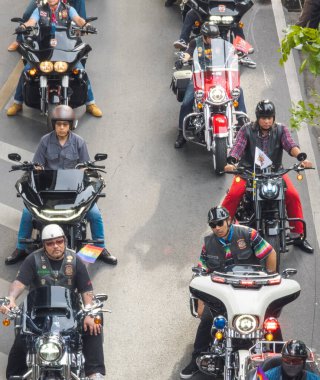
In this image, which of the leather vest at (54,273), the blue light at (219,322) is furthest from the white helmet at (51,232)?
the blue light at (219,322)

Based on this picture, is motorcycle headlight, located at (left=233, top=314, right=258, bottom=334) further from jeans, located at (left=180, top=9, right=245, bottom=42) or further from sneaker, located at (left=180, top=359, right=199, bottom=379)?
jeans, located at (left=180, top=9, right=245, bottom=42)

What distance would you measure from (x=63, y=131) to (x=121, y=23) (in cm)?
622

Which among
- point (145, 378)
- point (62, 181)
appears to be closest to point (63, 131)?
point (62, 181)

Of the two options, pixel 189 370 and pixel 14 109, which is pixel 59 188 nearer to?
pixel 189 370

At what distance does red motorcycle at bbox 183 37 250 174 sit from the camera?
17875 mm

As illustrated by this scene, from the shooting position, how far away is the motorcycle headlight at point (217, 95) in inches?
712

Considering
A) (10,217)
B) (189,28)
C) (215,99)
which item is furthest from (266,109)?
(189,28)

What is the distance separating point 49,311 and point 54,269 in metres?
0.89

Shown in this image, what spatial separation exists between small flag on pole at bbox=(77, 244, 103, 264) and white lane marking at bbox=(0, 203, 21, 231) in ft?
6.31

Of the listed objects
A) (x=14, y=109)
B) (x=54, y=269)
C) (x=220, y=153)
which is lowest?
(x=54, y=269)

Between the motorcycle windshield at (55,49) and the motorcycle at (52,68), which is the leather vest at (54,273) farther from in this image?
the motorcycle windshield at (55,49)

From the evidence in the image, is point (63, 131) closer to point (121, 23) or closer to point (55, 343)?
point (55, 343)

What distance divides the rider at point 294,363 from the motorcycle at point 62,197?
3.79 metres

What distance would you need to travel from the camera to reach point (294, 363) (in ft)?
40.8
